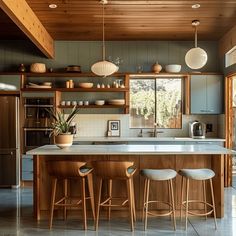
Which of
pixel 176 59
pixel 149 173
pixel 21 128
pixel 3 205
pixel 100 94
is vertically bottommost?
pixel 3 205

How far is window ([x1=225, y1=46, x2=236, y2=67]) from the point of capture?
6238 millimetres

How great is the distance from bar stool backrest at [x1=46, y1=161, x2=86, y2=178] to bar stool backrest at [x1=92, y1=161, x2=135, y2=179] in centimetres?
20

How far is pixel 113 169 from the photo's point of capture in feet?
12.8

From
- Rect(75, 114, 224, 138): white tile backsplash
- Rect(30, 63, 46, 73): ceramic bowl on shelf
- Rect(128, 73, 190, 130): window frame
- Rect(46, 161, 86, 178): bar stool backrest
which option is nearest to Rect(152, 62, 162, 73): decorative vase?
Rect(128, 73, 190, 130): window frame

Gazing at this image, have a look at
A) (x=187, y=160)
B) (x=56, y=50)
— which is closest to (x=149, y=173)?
(x=187, y=160)

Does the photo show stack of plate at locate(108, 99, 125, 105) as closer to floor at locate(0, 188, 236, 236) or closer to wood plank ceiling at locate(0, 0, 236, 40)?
wood plank ceiling at locate(0, 0, 236, 40)

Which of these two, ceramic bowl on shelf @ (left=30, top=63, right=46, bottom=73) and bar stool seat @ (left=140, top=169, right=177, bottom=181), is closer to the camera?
bar stool seat @ (left=140, top=169, right=177, bottom=181)

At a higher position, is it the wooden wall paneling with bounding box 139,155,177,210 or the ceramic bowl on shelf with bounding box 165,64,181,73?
the ceramic bowl on shelf with bounding box 165,64,181,73

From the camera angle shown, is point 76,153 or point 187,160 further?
point 187,160

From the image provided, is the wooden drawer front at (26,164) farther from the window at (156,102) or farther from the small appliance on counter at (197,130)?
the small appliance on counter at (197,130)

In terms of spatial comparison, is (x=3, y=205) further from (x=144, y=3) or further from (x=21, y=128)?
(x=144, y=3)

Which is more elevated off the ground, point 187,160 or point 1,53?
point 1,53

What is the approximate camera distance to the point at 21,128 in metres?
6.55

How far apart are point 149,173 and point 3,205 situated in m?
2.56
